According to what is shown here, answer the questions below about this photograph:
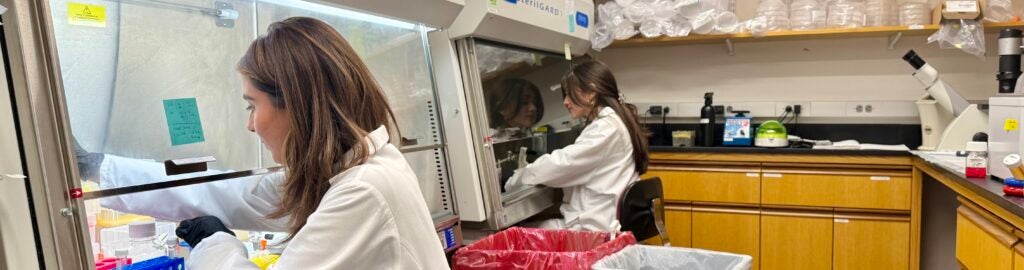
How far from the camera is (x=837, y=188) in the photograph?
3.13 m

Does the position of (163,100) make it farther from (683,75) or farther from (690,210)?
(683,75)

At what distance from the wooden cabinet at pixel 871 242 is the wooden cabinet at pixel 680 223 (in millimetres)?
661

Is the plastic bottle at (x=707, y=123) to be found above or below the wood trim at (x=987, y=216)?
above

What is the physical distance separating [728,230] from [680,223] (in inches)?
9.1

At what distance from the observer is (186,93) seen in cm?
143

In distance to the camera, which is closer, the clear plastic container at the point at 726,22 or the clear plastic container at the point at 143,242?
the clear plastic container at the point at 143,242

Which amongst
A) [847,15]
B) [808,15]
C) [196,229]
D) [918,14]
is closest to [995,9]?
[918,14]

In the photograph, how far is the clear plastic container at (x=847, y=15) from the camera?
333 centimetres

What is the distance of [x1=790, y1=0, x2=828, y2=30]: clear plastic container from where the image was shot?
340cm

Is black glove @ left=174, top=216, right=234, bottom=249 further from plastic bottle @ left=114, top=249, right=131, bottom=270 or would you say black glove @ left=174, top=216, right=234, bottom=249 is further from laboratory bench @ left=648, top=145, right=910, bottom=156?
laboratory bench @ left=648, top=145, right=910, bottom=156

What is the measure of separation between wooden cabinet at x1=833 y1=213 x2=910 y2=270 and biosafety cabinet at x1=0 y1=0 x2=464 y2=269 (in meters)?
2.05

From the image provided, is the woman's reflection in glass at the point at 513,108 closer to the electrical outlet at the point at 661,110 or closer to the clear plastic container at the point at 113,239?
the electrical outlet at the point at 661,110

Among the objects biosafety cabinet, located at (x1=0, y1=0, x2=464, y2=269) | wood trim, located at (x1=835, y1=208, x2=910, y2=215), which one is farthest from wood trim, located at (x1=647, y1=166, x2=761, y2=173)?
biosafety cabinet, located at (x1=0, y1=0, x2=464, y2=269)

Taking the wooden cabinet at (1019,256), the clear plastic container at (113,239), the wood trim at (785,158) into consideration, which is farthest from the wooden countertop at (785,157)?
the clear plastic container at (113,239)
